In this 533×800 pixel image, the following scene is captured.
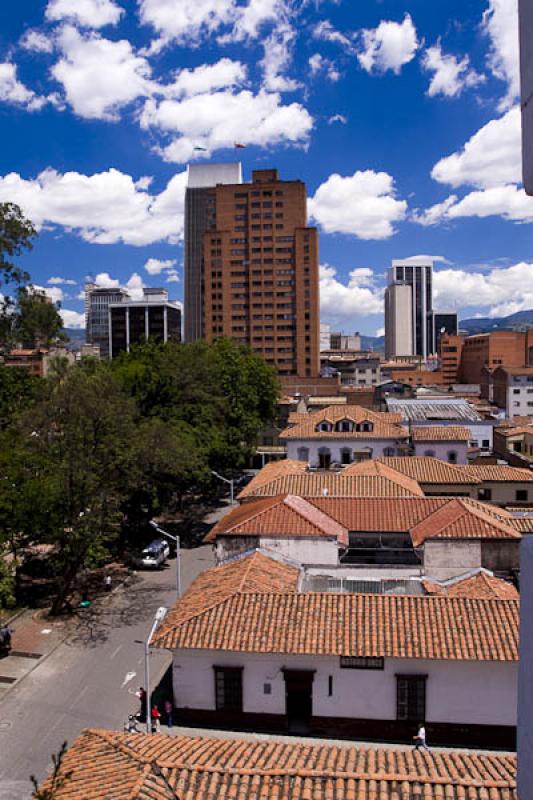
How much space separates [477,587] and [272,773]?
11133mm

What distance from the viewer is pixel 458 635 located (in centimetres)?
1756

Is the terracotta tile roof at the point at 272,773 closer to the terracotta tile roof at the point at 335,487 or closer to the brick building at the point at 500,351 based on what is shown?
the terracotta tile roof at the point at 335,487

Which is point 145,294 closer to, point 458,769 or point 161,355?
point 161,355

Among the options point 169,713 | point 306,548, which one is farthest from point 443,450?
point 169,713

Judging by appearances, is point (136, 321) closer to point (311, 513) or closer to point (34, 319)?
point (34, 319)

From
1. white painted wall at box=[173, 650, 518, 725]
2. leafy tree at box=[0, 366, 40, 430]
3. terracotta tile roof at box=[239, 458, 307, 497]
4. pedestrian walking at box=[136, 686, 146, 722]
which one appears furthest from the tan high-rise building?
white painted wall at box=[173, 650, 518, 725]

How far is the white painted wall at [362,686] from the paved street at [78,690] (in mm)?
2754

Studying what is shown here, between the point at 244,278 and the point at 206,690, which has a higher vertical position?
the point at 244,278

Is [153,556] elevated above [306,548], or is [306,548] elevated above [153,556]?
[306,548]

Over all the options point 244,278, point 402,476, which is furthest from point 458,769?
point 244,278

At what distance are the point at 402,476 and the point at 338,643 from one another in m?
17.9

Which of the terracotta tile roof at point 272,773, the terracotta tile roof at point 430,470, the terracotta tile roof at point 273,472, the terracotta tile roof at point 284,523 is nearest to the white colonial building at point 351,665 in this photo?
the terracotta tile roof at point 272,773

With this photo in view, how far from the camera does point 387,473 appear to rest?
33.5 m

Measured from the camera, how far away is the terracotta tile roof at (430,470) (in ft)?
116
